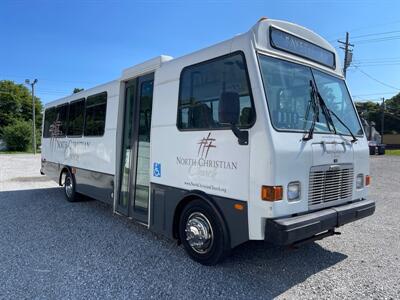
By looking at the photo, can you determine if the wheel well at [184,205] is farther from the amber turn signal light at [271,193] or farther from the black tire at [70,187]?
the black tire at [70,187]

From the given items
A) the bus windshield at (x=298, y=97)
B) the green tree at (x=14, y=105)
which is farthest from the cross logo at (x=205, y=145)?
the green tree at (x=14, y=105)

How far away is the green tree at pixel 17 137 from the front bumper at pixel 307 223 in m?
39.7

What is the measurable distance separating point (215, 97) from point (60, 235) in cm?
362

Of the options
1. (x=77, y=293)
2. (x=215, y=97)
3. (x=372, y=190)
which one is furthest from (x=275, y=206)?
(x=372, y=190)

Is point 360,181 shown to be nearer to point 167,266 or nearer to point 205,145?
point 205,145

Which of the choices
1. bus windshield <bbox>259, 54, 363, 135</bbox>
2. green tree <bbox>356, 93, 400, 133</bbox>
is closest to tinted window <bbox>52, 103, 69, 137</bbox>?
bus windshield <bbox>259, 54, 363, 135</bbox>

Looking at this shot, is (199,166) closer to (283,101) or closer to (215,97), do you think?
(215,97)

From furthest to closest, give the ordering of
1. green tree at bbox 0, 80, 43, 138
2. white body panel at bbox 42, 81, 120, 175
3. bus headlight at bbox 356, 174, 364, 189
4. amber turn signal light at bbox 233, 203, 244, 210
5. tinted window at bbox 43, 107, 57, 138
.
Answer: green tree at bbox 0, 80, 43, 138
tinted window at bbox 43, 107, 57, 138
white body panel at bbox 42, 81, 120, 175
bus headlight at bbox 356, 174, 364, 189
amber turn signal light at bbox 233, 203, 244, 210

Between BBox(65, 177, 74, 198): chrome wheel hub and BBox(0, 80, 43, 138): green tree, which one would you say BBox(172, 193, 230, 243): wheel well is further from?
BBox(0, 80, 43, 138): green tree

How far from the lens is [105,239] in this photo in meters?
5.17

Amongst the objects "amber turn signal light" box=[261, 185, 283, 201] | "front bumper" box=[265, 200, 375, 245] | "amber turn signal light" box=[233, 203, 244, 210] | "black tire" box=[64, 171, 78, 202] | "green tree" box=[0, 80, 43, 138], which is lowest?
"black tire" box=[64, 171, 78, 202]

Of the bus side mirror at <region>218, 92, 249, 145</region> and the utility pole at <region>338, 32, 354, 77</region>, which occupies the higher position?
the utility pole at <region>338, 32, 354, 77</region>

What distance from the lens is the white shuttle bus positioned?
3.36 meters

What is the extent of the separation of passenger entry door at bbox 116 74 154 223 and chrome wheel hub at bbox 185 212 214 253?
3.65ft
